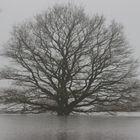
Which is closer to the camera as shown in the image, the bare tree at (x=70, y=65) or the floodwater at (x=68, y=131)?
the floodwater at (x=68, y=131)

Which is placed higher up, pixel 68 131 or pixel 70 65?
pixel 70 65

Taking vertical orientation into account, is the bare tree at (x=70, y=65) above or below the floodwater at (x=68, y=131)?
above

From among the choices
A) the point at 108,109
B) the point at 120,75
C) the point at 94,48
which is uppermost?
the point at 94,48

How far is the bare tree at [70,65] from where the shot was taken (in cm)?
3475

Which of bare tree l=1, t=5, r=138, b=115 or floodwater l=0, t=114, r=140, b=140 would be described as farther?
bare tree l=1, t=5, r=138, b=115

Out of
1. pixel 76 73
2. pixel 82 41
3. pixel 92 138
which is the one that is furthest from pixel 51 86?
pixel 92 138

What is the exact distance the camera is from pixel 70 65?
35406 mm

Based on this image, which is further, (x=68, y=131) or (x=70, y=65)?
(x=70, y=65)

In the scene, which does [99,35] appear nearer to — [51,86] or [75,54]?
[75,54]

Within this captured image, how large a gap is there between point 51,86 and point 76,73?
7.98ft

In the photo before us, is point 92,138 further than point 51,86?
No

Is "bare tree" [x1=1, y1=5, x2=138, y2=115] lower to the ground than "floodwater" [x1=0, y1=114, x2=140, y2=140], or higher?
higher

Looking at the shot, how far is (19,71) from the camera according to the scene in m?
35.6

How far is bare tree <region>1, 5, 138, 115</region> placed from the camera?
114 feet
